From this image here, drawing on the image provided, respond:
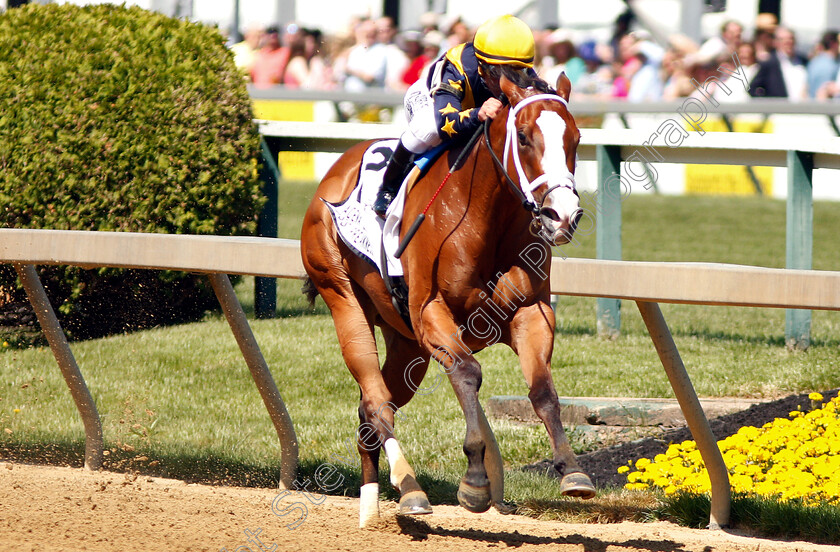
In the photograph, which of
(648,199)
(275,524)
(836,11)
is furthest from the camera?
(836,11)

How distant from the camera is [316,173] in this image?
16.1m

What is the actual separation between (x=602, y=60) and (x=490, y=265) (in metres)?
11.9

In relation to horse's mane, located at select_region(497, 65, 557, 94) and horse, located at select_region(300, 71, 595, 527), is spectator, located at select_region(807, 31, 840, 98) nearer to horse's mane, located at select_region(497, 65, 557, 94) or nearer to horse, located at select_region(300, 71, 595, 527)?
horse, located at select_region(300, 71, 595, 527)

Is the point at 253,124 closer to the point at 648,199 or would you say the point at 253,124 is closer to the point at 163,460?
the point at 163,460

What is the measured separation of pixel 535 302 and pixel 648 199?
37.4 feet

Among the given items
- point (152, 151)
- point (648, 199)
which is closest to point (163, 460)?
point (152, 151)

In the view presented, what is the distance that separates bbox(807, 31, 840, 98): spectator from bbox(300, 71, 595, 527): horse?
11.0m

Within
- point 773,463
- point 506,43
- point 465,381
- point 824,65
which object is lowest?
point 773,463

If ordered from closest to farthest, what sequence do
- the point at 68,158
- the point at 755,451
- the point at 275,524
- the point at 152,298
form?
the point at 275,524 → the point at 755,451 → the point at 68,158 → the point at 152,298

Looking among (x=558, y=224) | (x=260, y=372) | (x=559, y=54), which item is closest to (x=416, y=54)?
(x=559, y=54)

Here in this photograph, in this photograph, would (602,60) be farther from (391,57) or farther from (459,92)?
(459,92)

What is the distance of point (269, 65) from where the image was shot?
1575cm

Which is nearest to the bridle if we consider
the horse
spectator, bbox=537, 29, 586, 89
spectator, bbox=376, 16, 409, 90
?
the horse

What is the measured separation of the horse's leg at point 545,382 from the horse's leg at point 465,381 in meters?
0.18
